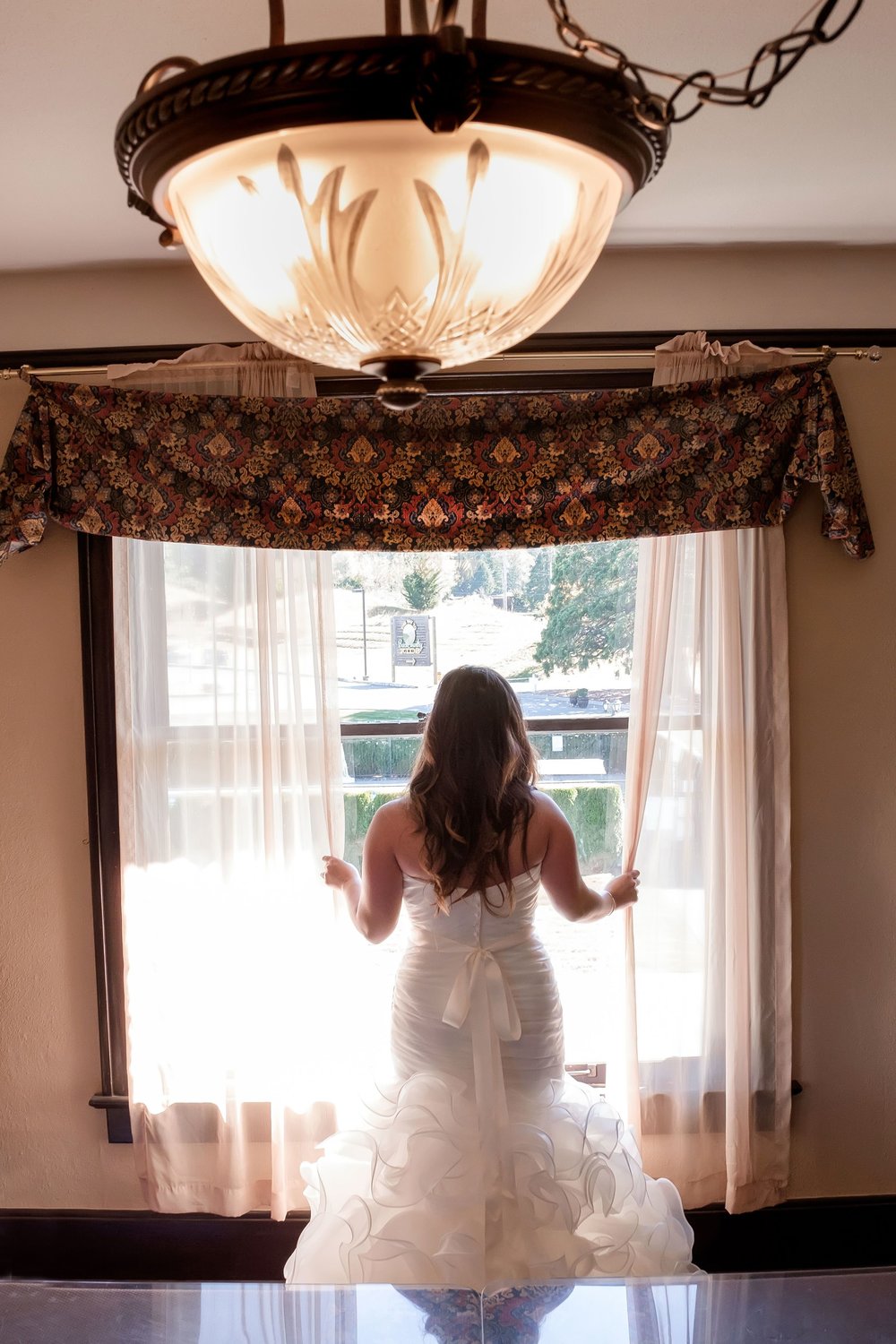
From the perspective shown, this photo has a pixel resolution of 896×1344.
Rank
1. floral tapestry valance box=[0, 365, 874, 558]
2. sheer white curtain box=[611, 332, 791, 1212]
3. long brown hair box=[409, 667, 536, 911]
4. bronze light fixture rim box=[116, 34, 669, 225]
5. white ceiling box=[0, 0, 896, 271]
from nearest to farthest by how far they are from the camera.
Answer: bronze light fixture rim box=[116, 34, 669, 225] → white ceiling box=[0, 0, 896, 271] → long brown hair box=[409, 667, 536, 911] → floral tapestry valance box=[0, 365, 874, 558] → sheer white curtain box=[611, 332, 791, 1212]

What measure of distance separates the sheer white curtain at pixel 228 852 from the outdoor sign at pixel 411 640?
21 centimetres

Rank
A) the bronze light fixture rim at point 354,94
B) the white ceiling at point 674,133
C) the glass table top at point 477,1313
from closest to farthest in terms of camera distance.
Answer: the bronze light fixture rim at point 354,94, the glass table top at point 477,1313, the white ceiling at point 674,133

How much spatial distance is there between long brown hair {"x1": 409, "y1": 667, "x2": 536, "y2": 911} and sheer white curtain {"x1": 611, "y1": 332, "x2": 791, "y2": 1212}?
59 centimetres

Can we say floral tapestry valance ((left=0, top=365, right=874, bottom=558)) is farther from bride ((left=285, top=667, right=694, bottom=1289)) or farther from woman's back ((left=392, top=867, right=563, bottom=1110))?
woman's back ((left=392, top=867, right=563, bottom=1110))

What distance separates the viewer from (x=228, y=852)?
2480mm

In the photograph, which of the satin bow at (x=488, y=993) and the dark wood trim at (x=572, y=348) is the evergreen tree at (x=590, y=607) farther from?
the satin bow at (x=488, y=993)

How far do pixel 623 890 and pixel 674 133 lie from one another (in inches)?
62.6

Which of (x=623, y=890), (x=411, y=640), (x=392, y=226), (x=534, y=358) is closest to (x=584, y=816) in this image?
(x=623, y=890)

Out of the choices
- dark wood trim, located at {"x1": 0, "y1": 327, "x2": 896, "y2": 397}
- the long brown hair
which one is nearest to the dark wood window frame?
dark wood trim, located at {"x1": 0, "y1": 327, "x2": 896, "y2": 397}

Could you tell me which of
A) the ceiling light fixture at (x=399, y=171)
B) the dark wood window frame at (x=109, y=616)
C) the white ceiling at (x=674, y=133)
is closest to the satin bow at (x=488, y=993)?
the dark wood window frame at (x=109, y=616)

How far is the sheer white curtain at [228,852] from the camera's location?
8.06 ft

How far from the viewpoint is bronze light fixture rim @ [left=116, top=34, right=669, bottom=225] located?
A: 62cm

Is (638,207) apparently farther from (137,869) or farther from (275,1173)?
(275,1173)

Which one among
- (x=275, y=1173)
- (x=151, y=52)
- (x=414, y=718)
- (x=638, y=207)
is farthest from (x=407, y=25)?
(x=275, y=1173)
